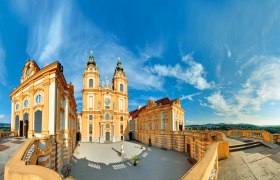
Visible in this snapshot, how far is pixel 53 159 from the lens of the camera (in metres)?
12.6

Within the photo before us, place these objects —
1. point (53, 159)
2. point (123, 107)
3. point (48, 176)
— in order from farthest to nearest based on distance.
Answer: point (123, 107), point (53, 159), point (48, 176)

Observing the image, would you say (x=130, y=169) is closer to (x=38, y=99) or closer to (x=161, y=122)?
(x=38, y=99)

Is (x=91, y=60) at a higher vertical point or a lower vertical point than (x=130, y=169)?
higher

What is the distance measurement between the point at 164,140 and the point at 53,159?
24.1 m

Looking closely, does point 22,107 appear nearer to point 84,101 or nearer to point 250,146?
point 250,146

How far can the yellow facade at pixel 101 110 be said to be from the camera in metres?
42.8

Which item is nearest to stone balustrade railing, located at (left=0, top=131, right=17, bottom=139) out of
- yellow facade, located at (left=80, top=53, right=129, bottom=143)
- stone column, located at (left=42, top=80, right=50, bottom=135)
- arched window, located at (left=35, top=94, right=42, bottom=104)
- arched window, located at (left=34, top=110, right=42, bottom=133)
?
arched window, located at (left=34, top=110, right=42, bottom=133)

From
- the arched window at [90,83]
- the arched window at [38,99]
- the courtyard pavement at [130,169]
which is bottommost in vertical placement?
the courtyard pavement at [130,169]

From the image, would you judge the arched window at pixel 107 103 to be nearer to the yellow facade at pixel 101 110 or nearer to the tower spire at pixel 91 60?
the yellow facade at pixel 101 110

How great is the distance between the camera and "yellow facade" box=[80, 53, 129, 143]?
141 ft

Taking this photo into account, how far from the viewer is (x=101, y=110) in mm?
43875

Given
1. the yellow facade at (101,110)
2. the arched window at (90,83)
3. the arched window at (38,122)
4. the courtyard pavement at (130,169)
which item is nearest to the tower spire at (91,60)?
the yellow facade at (101,110)

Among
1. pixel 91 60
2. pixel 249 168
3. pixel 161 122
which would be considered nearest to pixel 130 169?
pixel 161 122

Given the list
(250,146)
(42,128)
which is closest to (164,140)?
(250,146)
